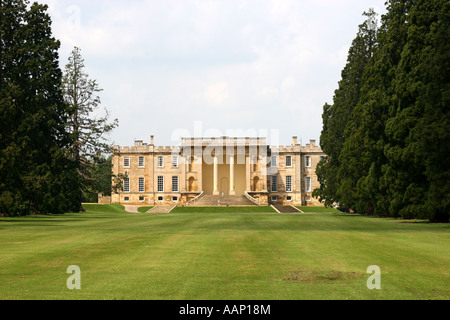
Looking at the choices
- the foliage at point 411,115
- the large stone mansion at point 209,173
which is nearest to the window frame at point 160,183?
the large stone mansion at point 209,173

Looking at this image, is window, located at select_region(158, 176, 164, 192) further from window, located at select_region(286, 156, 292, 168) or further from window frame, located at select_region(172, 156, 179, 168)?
window, located at select_region(286, 156, 292, 168)

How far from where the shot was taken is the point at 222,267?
13.5 metres

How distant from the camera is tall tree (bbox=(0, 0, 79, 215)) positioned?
35.5 metres

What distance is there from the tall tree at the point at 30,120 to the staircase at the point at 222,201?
32.4 metres

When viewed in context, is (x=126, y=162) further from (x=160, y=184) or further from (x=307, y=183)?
(x=307, y=183)

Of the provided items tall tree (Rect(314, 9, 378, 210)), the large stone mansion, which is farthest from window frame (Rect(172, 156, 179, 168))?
tall tree (Rect(314, 9, 378, 210))

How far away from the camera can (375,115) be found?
1629 inches

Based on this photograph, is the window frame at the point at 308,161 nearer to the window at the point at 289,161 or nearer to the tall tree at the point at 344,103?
the window at the point at 289,161

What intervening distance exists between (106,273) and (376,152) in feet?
103

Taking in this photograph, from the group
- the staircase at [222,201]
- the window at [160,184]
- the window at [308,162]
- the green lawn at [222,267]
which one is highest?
the window at [308,162]

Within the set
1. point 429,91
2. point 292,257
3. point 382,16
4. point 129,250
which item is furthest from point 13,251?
point 382,16

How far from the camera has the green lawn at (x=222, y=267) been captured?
397 inches

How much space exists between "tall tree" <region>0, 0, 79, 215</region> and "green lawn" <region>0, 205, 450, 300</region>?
48.9 feet

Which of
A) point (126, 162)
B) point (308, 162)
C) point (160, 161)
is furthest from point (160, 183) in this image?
point (308, 162)
